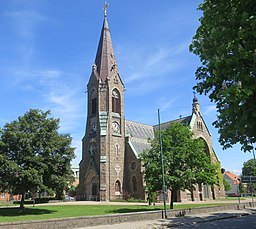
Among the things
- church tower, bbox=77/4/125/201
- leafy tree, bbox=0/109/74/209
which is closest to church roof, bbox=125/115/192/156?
church tower, bbox=77/4/125/201

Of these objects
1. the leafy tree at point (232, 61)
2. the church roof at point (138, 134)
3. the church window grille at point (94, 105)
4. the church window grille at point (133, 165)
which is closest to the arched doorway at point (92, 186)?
the church window grille at point (133, 165)

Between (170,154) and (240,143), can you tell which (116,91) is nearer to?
(170,154)

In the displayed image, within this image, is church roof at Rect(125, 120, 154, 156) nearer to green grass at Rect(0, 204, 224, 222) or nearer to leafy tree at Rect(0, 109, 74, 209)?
green grass at Rect(0, 204, 224, 222)

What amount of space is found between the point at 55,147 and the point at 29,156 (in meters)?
2.47

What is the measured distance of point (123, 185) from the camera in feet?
160

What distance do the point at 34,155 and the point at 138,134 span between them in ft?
113

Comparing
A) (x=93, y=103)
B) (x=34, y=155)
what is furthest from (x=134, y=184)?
(x=34, y=155)

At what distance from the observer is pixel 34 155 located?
82.8 ft

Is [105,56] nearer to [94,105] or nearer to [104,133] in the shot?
[94,105]

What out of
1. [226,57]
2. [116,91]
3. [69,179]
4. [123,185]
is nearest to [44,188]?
[69,179]

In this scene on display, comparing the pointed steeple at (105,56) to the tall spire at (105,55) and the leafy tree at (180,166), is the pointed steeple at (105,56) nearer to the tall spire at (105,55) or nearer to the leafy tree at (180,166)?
the tall spire at (105,55)

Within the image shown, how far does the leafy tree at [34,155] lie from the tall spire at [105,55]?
27.8m

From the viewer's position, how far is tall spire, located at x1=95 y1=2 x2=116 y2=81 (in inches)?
2144

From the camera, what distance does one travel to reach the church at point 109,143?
4741 cm
